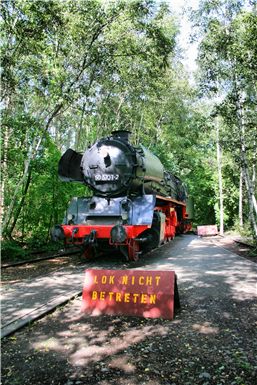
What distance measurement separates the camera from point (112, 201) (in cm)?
978

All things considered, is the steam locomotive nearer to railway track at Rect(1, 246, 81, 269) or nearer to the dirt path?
railway track at Rect(1, 246, 81, 269)

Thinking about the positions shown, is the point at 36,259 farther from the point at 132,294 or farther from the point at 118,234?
the point at 132,294

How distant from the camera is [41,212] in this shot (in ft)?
42.5

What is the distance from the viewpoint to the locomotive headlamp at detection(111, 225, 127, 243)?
27.6 feet

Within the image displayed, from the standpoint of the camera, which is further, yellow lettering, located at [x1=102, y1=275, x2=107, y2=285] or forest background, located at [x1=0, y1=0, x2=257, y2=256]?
forest background, located at [x1=0, y1=0, x2=257, y2=256]

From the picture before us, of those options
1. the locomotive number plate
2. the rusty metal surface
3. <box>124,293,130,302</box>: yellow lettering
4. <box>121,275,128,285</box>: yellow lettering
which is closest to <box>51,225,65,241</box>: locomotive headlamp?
the locomotive number plate

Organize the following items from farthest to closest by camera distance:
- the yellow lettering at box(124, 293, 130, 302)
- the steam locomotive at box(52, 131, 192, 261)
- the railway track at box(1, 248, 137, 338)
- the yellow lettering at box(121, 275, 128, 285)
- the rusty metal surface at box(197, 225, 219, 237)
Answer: the rusty metal surface at box(197, 225, 219, 237)
the steam locomotive at box(52, 131, 192, 261)
the yellow lettering at box(121, 275, 128, 285)
the yellow lettering at box(124, 293, 130, 302)
the railway track at box(1, 248, 137, 338)

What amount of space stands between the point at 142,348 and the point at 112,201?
6.05m

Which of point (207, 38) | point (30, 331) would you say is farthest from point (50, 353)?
point (207, 38)

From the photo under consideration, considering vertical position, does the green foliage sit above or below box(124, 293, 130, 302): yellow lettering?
above

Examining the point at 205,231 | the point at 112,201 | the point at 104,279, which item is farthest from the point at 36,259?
the point at 205,231

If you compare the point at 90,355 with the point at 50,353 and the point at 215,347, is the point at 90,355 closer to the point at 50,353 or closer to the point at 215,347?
the point at 50,353

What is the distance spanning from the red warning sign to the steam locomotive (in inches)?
124

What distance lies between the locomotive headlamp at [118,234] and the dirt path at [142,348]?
2809 millimetres
